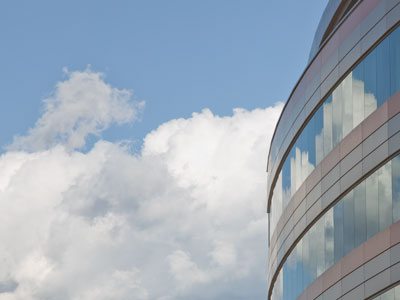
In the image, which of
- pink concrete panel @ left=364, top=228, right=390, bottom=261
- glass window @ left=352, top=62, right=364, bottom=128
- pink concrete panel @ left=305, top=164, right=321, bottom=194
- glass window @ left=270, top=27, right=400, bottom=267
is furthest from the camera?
pink concrete panel @ left=305, top=164, right=321, bottom=194

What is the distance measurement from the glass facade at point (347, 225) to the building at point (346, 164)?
1.7 inches

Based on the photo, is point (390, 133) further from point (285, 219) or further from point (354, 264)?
point (285, 219)

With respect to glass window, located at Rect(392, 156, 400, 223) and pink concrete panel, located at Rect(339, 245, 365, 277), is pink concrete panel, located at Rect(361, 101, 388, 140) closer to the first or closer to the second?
glass window, located at Rect(392, 156, 400, 223)

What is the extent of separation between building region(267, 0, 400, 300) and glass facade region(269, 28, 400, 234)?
0.14 ft

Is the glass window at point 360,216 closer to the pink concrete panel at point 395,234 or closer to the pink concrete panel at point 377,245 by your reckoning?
the pink concrete panel at point 377,245

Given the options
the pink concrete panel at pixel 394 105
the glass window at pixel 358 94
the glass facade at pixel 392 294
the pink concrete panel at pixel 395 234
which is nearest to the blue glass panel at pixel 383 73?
the pink concrete panel at pixel 394 105

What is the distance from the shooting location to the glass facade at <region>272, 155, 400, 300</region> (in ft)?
102

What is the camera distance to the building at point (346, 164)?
3138cm

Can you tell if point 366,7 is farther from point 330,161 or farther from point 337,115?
point 330,161

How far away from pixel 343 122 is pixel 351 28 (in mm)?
4230

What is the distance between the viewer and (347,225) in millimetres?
35219

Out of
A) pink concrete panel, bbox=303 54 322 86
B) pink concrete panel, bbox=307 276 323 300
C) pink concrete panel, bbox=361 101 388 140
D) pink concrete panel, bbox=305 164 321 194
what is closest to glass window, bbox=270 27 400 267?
pink concrete panel, bbox=361 101 388 140

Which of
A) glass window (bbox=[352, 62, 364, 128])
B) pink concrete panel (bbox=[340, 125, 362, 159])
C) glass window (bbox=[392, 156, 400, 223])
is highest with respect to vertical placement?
glass window (bbox=[352, 62, 364, 128])

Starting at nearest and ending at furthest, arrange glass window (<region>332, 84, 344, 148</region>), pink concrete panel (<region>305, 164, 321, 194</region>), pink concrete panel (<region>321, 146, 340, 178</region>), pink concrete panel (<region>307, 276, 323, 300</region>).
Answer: glass window (<region>332, 84, 344, 148</region>), pink concrete panel (<region>321, 146, 340, 178</region>), pink concrete panel (<region>307, 276, 323, 300</region>), pink concrete panel (<region>305, 164, 321, 194</region>)
